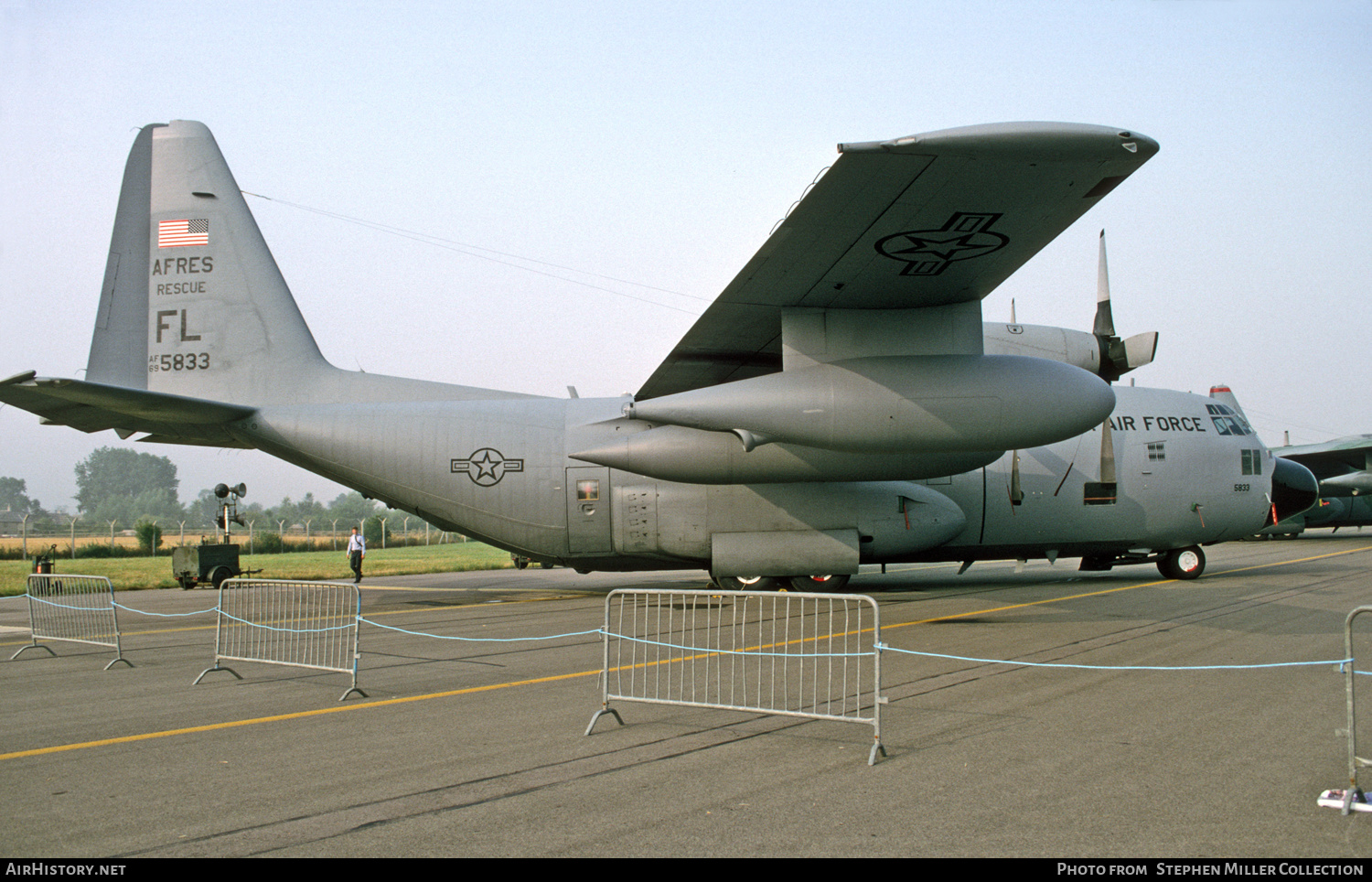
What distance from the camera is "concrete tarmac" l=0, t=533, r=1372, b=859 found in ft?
13.4

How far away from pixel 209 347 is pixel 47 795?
1187cm

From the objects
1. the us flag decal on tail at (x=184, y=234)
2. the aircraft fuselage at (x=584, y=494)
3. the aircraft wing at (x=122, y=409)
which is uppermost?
the us flag decal on tail at (x=184, y=234)

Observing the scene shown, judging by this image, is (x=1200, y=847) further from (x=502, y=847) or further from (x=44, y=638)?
(x=44, y=638)

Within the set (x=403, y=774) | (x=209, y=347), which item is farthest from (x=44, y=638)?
(x=403, y=774)

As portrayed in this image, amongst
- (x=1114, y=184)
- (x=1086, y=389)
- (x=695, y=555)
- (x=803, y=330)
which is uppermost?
(x=1114, y=184)

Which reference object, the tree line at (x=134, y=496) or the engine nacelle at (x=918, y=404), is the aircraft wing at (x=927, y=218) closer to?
the engine nacelle at (x=918, y=404)

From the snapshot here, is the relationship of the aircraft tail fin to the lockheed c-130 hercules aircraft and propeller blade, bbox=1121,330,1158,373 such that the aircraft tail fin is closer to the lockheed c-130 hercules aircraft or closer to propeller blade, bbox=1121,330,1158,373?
the lockheed c-130 hercules aircraft

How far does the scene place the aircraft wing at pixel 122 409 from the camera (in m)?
12.0

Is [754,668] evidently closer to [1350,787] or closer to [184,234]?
[1350,787]

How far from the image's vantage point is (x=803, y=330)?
36.8ft

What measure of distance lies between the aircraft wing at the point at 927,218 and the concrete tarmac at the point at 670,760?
4407mm

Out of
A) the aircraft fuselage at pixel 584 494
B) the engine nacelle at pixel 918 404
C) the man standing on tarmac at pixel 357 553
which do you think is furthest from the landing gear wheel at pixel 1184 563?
the man standing on tarmac at pixel 357 553

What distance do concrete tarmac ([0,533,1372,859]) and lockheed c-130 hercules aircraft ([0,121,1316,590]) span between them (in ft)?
10.3

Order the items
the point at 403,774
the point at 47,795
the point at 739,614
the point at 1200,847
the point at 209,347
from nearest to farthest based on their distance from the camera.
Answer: the point at 1200,847
the point at 47,795
the point at 403,774
the point at 739,614
the point at 209,347
